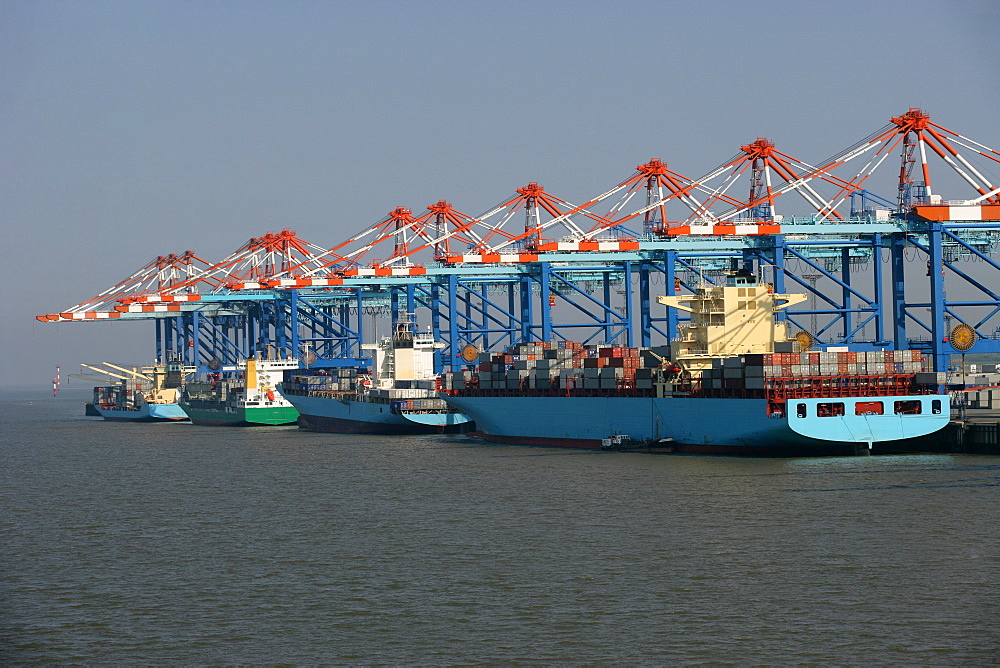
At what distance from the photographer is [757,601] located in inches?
1046

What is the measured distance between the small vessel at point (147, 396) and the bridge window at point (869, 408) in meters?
82.7

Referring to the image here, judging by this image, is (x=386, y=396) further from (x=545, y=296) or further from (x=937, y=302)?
(x=937, y=302)

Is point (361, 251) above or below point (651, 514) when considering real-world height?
above

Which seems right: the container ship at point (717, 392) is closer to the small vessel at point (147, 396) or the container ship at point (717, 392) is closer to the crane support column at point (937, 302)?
the crane support column at point (937, 302)

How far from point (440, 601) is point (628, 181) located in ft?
223

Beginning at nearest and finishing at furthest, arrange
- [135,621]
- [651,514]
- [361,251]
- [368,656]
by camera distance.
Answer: [368,656] < [135,621] < [651,514] < [361,251]

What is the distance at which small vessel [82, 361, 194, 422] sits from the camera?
121250 mm

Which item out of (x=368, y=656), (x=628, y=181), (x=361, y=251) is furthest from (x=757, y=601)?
(x=361, y=251)

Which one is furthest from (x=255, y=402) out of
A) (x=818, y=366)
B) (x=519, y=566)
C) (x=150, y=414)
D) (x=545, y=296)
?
(x=519, y=566)

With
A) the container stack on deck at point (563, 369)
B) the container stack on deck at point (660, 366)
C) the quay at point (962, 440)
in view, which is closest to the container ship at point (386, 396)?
the container stack on deck at point (660, 366)

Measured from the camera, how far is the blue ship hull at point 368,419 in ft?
268

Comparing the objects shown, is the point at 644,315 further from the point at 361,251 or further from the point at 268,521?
the point at 268,521

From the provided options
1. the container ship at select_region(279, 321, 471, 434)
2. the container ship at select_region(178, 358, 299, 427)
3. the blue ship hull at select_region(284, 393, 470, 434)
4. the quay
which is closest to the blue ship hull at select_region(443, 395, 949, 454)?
the quay

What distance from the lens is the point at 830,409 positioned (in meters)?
53.3
